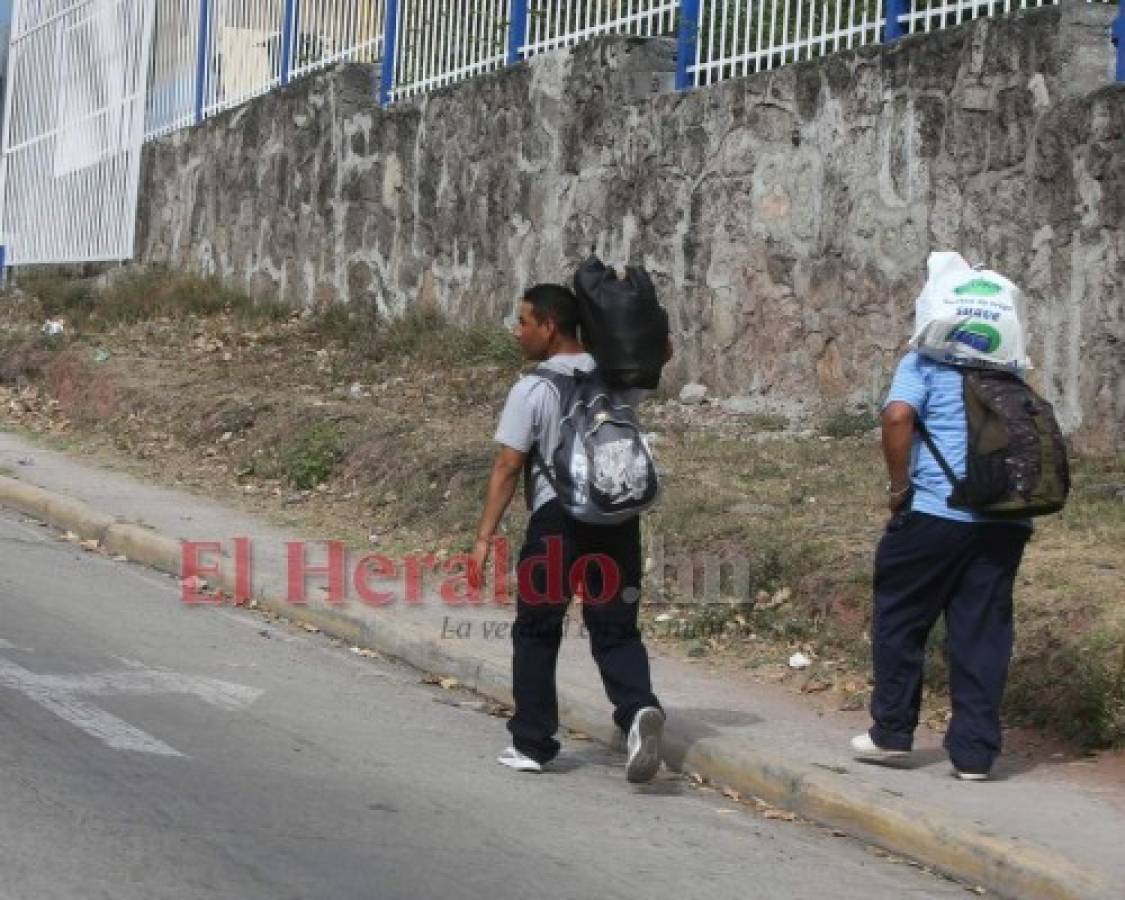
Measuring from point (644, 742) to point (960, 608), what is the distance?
114cm

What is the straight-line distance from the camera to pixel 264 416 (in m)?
15.0

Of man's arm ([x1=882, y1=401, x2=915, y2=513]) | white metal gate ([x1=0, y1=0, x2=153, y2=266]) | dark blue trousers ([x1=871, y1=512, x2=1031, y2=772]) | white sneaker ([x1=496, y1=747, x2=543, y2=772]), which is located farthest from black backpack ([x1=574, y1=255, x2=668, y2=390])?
white metal gate ([x1=0, y1=0, x2=153, y2=266])

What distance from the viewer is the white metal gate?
82.7ft

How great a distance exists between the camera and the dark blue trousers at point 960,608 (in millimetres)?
6969

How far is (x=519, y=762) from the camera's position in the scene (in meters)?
7.36

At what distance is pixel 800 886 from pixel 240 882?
5.36 ft

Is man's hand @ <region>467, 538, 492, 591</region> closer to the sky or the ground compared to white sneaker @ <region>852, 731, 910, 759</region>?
closer to the sky

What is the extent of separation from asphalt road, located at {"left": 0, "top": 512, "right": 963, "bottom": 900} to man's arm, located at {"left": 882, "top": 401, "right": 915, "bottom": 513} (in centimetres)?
119

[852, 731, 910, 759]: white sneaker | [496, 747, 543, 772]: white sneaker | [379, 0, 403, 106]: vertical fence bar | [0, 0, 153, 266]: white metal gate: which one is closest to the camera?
[852, 731, 910, 759]: white sneaker

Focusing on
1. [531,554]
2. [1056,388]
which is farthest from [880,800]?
[1056,388]

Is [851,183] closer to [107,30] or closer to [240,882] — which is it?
[240,882]

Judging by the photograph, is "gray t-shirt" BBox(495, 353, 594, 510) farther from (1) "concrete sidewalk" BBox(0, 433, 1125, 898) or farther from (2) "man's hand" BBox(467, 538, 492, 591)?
(1) "concrete sidewalk" BBox(0, 433, 1125, 898)

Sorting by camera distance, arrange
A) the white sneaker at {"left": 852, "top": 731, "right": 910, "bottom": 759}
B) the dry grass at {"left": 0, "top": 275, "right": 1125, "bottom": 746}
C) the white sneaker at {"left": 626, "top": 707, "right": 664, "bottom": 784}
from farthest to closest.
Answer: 1. the dry grass at {"left": 0, "top": 275, "right": 1125, "bottom": 746}
2. the white sneaker at {"left": 852, "top": 731, "right": 910, "bottom": 759}
3. the white sneaker at {"left": 626, "top": 707, "right": 664, "bottom": 784}

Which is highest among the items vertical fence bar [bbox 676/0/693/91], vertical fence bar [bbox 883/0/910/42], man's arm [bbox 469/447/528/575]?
vertical fence bar [bbox 676/0/693/91]
